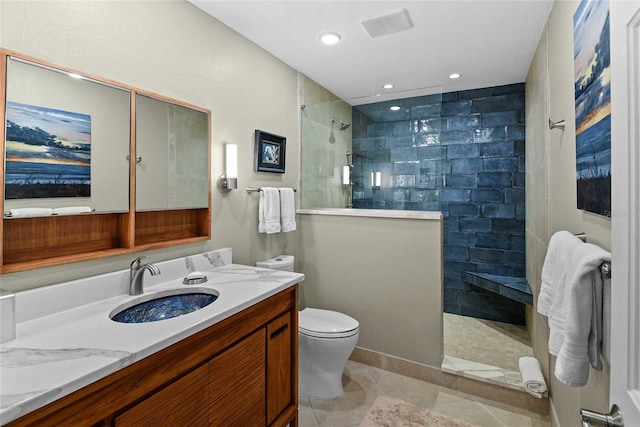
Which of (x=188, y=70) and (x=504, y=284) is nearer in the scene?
(x=188, y=70)

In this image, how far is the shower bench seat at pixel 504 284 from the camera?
8.77ft

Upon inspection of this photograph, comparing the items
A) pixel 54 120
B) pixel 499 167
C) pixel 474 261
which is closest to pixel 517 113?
pixel 499 167

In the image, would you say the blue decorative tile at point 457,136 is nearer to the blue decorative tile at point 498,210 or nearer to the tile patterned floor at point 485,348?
the blue decorative tile at point 498,210

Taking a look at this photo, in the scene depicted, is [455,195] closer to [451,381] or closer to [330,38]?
[451,381]

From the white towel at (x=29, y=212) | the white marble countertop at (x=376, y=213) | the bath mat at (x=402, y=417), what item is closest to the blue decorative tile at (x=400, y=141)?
the white marble countertop at (x=376, y=213)

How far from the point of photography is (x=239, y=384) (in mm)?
1396

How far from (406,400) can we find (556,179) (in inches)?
65.1

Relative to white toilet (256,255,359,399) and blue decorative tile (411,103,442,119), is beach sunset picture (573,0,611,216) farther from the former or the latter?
white toilet (256,255,359,399)

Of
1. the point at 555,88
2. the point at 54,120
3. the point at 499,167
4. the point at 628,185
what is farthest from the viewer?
the point at 499,167

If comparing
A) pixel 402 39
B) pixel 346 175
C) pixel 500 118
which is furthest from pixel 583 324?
pixel 500 118

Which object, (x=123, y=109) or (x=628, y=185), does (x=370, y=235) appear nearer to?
(x=123, y=109)

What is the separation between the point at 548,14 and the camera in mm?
1959

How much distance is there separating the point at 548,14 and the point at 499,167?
154 cm

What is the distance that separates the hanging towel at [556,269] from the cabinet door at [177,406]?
4.28ft
